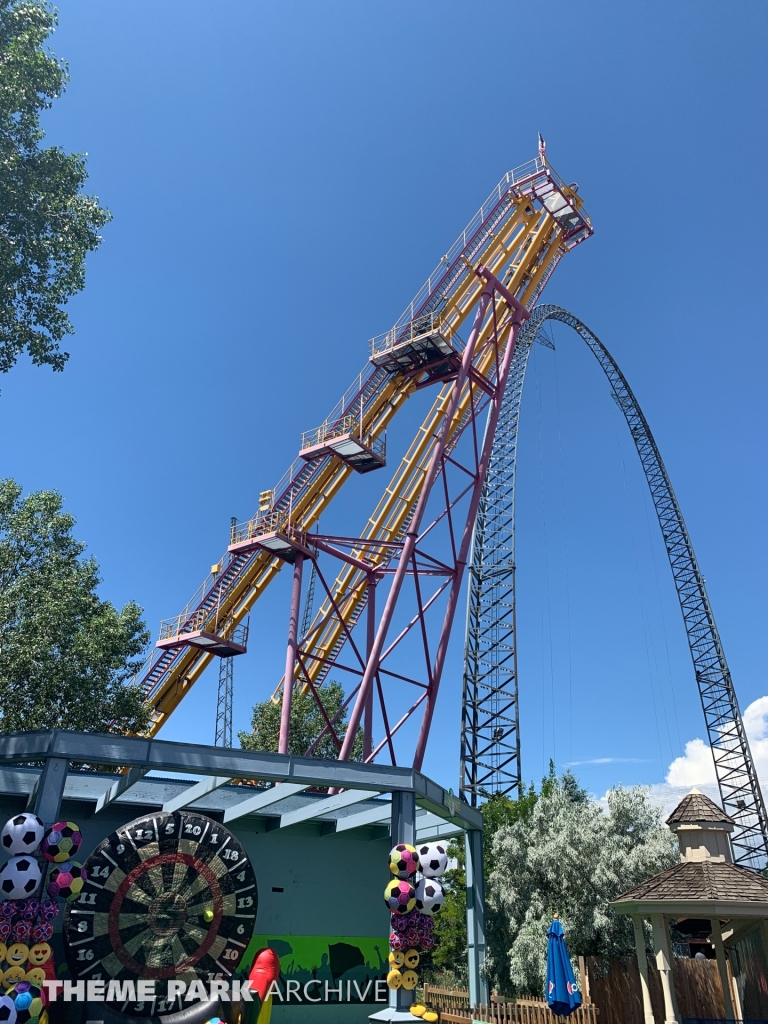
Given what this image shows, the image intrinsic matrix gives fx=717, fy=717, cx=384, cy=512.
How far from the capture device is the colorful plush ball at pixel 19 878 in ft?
28.9

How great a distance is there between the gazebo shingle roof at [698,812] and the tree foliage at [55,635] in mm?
16988

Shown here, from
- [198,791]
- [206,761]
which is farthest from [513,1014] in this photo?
[206,761]

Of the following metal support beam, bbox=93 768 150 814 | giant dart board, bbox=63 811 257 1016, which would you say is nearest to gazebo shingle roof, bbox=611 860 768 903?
giant dart board, bbox=63 811 257 1016

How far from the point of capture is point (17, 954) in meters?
8.75

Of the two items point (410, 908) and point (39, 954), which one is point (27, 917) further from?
point (410, 908)

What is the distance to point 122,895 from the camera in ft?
33.0

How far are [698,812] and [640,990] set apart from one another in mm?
3944

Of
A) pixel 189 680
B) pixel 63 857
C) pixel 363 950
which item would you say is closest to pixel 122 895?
pixel 63 857

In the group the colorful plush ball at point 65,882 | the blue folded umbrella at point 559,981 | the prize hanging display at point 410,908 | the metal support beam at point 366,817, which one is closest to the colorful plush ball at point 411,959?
the prize hanging display at point 410,908

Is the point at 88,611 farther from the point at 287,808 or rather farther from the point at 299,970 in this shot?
the point at 299,970

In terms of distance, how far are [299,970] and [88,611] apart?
1369 cm

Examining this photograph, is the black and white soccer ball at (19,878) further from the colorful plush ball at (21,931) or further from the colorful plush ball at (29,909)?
the colorful plush ball at (21,931)

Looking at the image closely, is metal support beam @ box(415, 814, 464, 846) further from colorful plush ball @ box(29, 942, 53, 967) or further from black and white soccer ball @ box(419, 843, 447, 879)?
colorful plush ball @ box(29, 942, 53, 967)

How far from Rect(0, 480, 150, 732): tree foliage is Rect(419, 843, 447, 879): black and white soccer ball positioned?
15000mm
